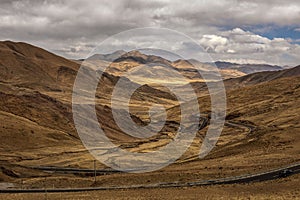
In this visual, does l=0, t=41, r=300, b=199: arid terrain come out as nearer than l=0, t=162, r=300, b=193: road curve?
Yes

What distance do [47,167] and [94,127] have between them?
5791cm

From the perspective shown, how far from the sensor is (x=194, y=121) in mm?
167875

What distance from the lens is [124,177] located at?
2363 inches

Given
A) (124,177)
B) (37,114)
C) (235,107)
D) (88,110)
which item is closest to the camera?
(124,177)

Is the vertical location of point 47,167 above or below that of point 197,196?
below

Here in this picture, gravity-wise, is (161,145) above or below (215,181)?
below

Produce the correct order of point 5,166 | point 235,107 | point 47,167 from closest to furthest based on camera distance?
point 5,166 < point 47,167 < point 235,107

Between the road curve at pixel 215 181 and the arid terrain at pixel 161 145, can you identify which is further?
the road curve at pixel 215 181

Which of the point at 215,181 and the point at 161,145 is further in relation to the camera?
the point at 161,145

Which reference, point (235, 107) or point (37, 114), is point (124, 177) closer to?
point (37, 114)

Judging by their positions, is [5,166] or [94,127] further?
[94,127]

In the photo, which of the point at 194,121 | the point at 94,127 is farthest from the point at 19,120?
the point at 194,121

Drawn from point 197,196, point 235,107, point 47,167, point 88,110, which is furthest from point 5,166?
point 235,107

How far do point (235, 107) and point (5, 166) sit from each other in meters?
117
